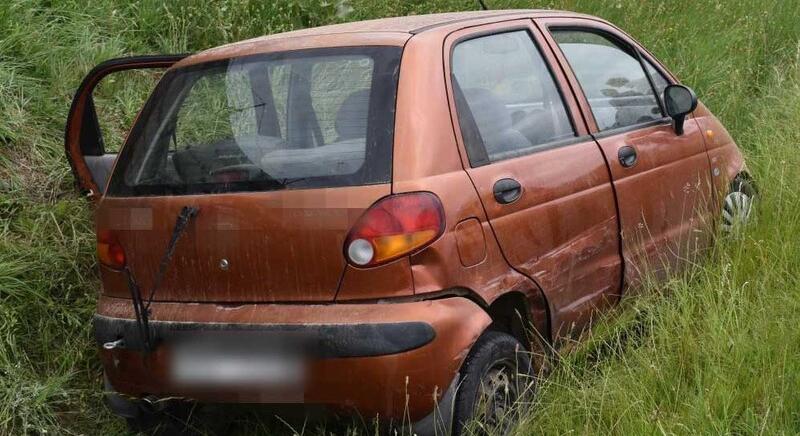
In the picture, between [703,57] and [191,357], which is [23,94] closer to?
[191,357]

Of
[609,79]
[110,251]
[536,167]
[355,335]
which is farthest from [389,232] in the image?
[609,79]

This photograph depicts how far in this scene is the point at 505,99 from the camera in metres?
4.11

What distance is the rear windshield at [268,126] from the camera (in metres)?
3.50

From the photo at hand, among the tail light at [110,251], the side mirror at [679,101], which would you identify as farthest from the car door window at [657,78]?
the tail light at [110,251]

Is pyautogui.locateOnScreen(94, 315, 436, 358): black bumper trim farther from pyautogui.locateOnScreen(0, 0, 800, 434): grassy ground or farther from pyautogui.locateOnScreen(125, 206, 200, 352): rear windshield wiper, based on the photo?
pyautogui.locateOnScreen(0, 0, 800, 434): grassy ground

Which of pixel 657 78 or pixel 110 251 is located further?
pixel 657 78

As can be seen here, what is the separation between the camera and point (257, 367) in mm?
3441

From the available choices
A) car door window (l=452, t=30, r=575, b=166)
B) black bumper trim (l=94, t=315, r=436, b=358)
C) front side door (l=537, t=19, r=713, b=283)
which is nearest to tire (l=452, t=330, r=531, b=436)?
black bumper trim (l=94, t=315, r=436, b=358)

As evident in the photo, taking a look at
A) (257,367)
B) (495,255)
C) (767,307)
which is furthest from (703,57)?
(257,367)

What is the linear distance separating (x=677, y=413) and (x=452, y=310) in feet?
2.65

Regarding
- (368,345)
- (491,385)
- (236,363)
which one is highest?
(368,345)

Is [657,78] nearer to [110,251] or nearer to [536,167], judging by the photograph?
[536,167]

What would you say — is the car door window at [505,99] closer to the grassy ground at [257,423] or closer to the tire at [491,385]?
the tire at [491,385]

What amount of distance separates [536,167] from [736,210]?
1846 mm
